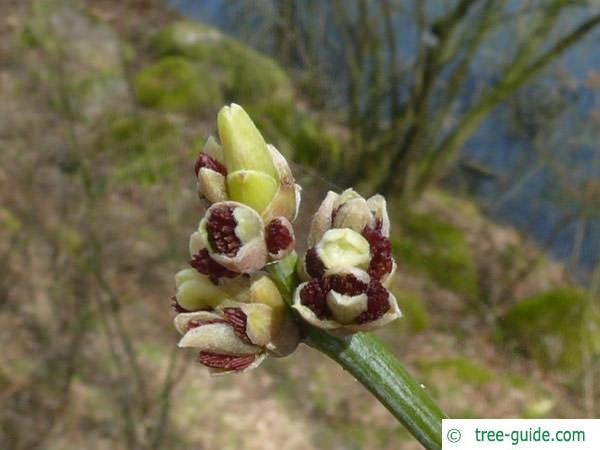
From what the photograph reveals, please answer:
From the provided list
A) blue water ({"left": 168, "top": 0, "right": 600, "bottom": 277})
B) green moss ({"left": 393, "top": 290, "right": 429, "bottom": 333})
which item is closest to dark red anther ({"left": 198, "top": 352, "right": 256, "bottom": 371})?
green moss ({"left": 393, "top": 290, "right": 429, "bottom": 333})

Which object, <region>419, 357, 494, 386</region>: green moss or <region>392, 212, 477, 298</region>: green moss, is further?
<region>392, 212, 477, 298</region>: green moss

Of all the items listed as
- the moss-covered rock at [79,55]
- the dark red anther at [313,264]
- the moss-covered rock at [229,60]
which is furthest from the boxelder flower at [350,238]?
the moss-covered rock at [229,60]

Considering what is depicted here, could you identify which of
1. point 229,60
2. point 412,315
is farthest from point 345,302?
point 229,60

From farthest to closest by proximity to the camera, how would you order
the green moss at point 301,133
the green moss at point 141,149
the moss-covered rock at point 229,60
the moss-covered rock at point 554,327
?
1. the moss-covered rock at point 229,60
2. the green moss at point 301,133
3. the moss-covered rock at point 554,327
4. the green moss at point 141,149

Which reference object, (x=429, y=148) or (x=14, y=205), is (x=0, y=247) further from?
(x=429, y=148)

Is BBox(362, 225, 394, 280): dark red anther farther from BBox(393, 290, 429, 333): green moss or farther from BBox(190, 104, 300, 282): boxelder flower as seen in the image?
BBox(393, 290, 429, 333): green moss

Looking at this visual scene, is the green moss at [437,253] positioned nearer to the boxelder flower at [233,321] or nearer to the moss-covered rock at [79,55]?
the moss-covered rock at [79,55]
